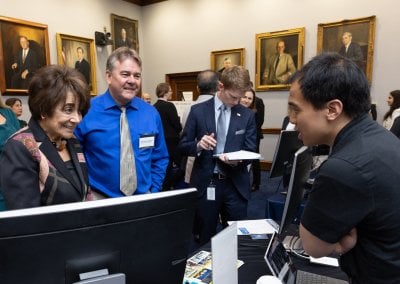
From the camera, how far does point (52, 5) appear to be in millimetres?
6273

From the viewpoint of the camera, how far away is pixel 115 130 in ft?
6.20

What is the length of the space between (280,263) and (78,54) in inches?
266

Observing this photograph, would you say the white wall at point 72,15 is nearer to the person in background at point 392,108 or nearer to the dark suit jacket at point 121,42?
the dark suit jacket at point 121,42

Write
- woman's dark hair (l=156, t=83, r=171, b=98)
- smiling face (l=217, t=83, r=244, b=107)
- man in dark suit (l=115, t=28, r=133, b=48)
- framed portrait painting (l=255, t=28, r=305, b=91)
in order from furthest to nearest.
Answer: man in dark suit (l=115, t=28, r=133, b=48), framed portrait painting (l=255, t=28, r=305, b=91), woman's dark hair (l=156, t=83, r=171, b=98), smiling face (l=217, t=83, r=244, b=107)

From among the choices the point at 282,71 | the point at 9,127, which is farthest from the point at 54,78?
the point at 282,71

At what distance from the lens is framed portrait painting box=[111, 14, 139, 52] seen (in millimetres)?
7629

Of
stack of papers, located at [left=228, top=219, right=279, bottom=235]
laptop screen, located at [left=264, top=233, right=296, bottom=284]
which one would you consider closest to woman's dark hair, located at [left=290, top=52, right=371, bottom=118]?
laptop screen, located at [left=264, top=233, right=296, bottom=284]

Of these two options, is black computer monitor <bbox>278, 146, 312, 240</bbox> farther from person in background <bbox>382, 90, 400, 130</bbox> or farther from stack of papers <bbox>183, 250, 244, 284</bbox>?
person in background <bbox>382, 90, 400, 130</bbox>

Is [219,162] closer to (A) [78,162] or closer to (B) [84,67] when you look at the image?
(A) [78,162]

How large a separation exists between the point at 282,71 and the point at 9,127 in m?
5.59

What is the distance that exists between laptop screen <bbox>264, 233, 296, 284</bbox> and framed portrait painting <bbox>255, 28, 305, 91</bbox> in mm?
5342

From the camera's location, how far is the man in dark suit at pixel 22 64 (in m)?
5.69

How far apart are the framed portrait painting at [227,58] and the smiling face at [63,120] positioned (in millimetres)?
5869

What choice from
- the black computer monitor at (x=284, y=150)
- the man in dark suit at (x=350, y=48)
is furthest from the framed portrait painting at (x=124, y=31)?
the black computer monitor at (x=284, y=150)
